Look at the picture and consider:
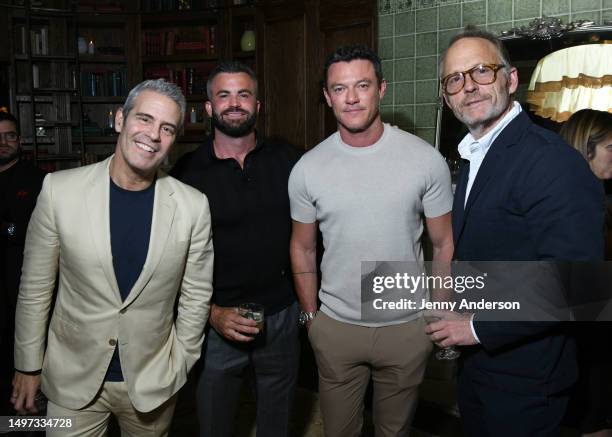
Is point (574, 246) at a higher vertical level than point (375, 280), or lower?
higher

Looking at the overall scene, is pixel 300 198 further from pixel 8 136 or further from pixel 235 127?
pixel 8 136

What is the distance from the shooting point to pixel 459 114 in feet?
5.48

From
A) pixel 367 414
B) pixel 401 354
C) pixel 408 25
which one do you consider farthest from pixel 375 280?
pixel 408 25

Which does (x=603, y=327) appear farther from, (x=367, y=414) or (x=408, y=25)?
(x=408, y=25)

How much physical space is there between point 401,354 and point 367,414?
4.34 ft

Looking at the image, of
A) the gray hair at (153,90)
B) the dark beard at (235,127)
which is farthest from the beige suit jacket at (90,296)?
the dark beard at (235,127)

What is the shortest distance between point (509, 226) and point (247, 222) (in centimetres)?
99

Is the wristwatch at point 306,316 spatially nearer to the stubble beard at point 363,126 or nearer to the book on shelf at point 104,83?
the stubble beard at point 363,126

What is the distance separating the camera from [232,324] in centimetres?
197

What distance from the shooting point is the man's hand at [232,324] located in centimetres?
192

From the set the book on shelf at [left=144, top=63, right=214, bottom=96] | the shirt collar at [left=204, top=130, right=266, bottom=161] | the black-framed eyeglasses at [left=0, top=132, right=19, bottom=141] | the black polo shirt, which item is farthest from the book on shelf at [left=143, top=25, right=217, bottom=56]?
the black polo shirt

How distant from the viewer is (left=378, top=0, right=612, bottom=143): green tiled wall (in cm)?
368

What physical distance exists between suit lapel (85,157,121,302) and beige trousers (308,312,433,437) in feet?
2.53

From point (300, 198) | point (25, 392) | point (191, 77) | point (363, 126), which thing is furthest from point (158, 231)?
point (191, 77)
